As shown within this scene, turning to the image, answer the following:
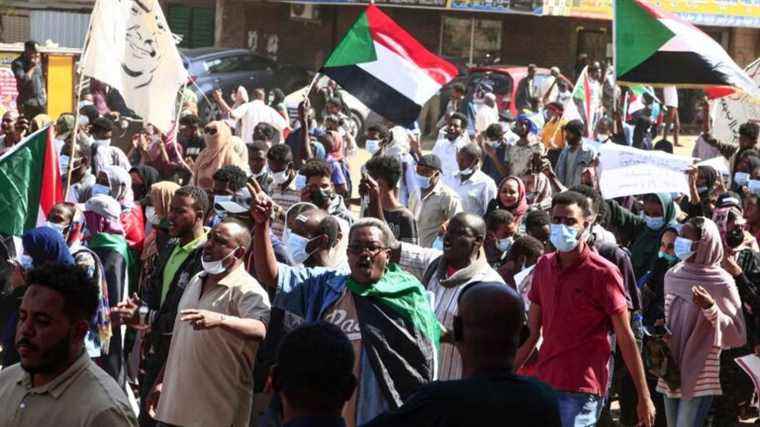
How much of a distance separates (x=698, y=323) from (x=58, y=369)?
182 inches

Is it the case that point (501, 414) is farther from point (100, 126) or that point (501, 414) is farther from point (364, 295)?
point (100, 126)

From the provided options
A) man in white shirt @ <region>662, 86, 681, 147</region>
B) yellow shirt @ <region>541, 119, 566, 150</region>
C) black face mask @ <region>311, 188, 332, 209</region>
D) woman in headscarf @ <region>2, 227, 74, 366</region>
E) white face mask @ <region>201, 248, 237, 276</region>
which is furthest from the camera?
man in white shirt @ <region>662, 86, 681, 147</region>

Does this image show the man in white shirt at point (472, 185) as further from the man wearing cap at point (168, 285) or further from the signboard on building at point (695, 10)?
the signboard on building at point (695, 10)

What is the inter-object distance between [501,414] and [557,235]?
2.78 m

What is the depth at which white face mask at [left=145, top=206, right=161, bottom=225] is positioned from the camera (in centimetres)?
925

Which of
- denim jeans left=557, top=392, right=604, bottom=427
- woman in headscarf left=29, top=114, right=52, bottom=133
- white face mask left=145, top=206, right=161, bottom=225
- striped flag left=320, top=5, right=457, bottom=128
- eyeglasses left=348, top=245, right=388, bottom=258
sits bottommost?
denim jeans left=557, top=392, right=604, bottom=427

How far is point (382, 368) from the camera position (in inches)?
226

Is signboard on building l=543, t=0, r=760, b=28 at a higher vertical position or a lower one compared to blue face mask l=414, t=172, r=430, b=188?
higher

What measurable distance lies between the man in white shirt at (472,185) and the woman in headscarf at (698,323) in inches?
121

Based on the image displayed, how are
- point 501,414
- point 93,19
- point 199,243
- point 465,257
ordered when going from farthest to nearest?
point 93,19, point 199,243, point 465,257, point 501,414

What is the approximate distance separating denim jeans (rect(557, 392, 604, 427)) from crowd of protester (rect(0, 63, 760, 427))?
0.01m

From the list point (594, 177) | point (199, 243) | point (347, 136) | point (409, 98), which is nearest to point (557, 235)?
point (199, 243)

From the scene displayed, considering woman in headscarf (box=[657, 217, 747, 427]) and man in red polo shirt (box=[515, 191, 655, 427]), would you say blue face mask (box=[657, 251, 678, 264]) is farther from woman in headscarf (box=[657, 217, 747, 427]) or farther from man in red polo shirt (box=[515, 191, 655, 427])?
man in red polo shirt (box=[515, 191, 655, 427])

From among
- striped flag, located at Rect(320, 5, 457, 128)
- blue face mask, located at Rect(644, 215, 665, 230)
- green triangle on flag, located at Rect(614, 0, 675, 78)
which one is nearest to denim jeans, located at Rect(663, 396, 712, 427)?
blue face mask, located at Rect(644, 215, 665, 230)
